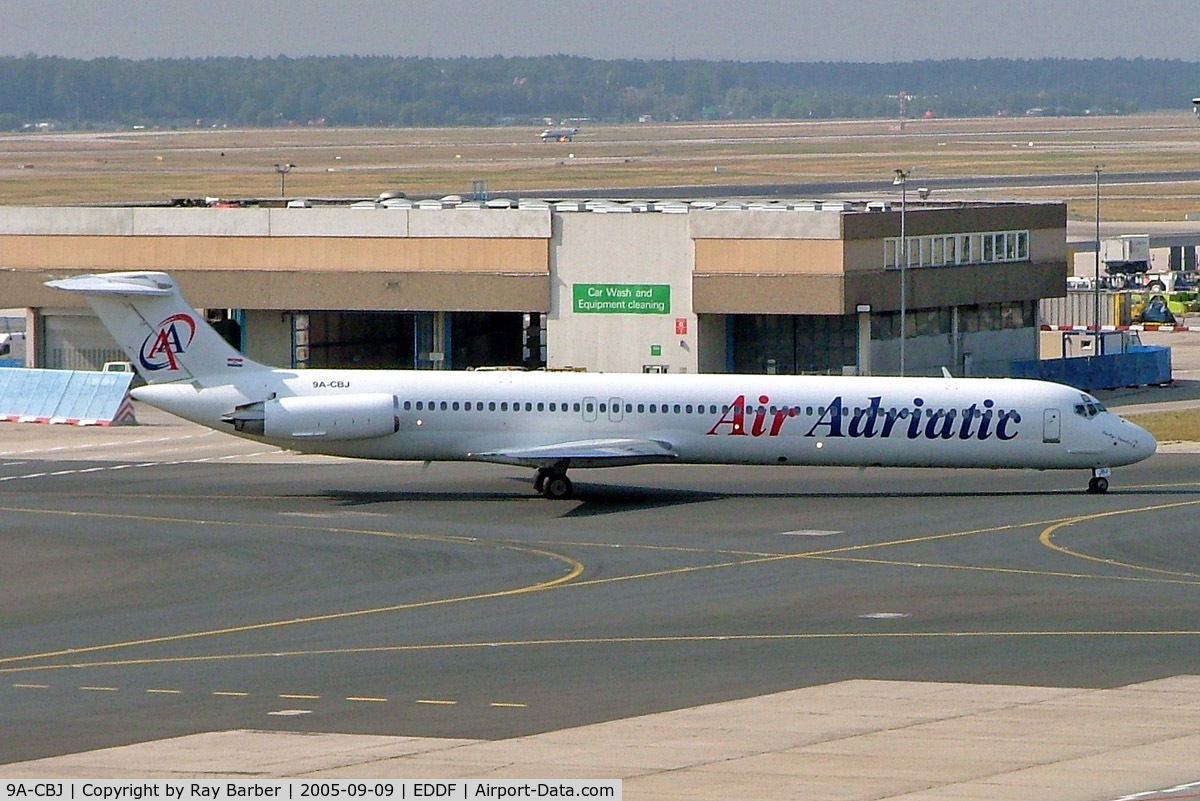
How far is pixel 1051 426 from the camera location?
184 ft

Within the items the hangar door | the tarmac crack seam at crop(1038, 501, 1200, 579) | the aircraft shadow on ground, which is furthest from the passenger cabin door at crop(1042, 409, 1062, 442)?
the hangar door

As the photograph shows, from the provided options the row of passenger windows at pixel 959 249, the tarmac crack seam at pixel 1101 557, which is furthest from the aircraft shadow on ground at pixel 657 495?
the row of passenger windows at pixel 959 249

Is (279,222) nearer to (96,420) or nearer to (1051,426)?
(96,420)

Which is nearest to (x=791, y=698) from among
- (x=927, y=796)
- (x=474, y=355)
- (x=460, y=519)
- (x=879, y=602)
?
(x=927, y=796)

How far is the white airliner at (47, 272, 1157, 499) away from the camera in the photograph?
55375 mm

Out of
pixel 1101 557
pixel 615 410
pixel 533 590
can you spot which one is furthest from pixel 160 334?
pixel 1101 557

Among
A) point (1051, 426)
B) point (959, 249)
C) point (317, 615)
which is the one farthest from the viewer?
point (959, 249)

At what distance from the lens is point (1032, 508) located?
5338cm

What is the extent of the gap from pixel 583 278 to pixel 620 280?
1439mm

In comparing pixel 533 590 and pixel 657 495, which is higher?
pixel 657 495

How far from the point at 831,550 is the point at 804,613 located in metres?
8.23

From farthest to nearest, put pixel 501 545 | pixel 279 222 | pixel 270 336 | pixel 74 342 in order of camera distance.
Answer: pixel 74 342 → pixel 270 336 → pixel 279 222 → pixel 501 545

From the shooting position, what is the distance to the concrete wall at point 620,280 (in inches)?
3172

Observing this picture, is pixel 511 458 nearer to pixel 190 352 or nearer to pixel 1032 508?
pixel 190 352
